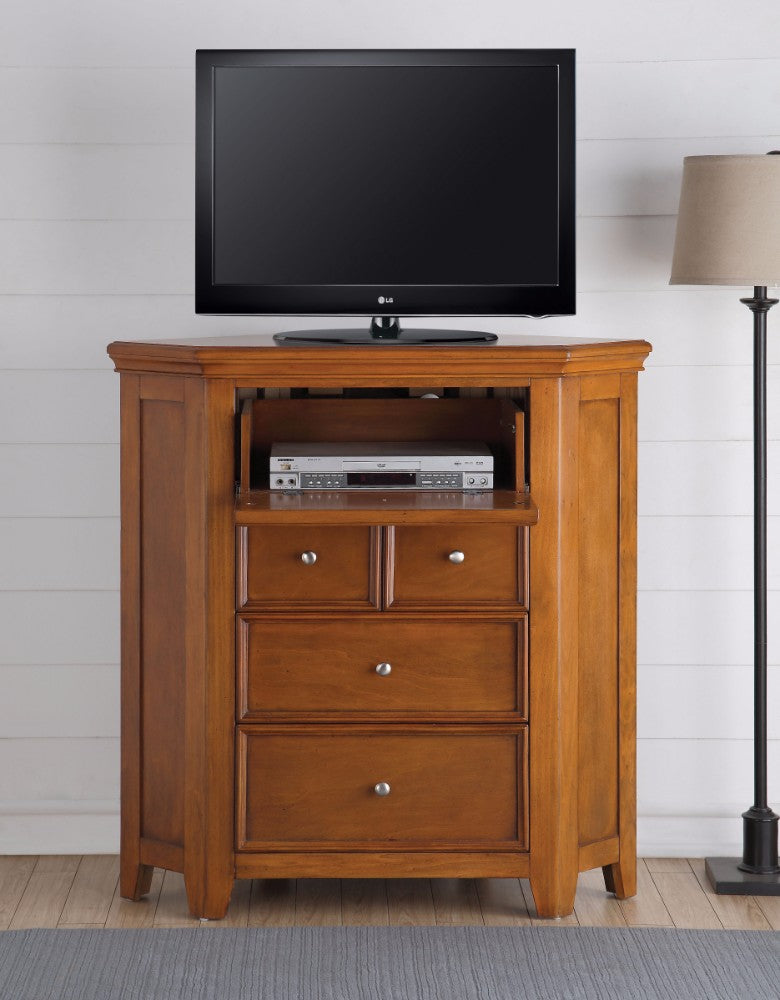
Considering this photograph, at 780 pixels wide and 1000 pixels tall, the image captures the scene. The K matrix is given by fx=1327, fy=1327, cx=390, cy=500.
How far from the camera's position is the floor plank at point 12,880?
2.68 metres

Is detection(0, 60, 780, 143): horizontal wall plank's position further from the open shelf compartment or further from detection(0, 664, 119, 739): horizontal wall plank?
detection(0, 664, 119, 739): horizontal wall plank

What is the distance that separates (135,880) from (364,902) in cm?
47

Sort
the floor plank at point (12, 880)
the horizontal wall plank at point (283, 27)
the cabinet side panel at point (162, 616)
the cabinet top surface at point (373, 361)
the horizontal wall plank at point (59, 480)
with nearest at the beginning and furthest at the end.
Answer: the cabinet top surface at point (373, 361)
the cabinet side panel at point (162, 616)
the floor plank at point (12, 880)
the horizontal wall plank at point (283, 27)
the horizontal wall plank at point (59, 480)

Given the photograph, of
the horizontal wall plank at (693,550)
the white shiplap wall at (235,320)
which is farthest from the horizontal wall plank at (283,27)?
the horizontal wall plank at (693,550)

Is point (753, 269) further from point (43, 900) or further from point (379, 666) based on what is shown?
point (43, 900)

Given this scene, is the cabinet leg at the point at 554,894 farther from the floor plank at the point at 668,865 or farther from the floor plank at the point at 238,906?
the floor plank at the point at 238,906

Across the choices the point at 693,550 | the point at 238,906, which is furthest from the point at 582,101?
the point at 238,906

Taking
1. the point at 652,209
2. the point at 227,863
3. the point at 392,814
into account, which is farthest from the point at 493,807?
the point at 652,209

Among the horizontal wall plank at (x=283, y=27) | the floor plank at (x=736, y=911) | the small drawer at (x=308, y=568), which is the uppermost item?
the horizontal wall plank at (x=283, y=27)

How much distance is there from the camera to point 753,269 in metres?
2.59

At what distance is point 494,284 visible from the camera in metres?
2.63

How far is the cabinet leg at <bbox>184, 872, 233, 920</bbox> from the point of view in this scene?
256cm

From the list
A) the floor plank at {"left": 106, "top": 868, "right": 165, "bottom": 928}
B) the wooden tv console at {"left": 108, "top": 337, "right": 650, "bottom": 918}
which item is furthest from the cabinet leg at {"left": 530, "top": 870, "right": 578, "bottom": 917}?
the floor plank at {"left": 106, "top": 868, "right": 165, "bottom": 928}

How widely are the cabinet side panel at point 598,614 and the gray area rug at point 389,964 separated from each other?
26cm
